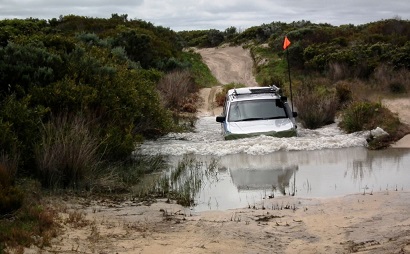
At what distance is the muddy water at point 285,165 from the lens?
39.0ft

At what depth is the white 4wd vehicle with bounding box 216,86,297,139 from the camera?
1658 centimetres

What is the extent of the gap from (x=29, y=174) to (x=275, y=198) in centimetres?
479

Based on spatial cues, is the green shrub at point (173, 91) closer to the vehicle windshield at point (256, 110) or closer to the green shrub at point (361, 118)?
the vehicle windshield at point (256, 110)

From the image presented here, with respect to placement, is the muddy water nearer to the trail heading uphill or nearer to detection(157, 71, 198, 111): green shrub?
detection(157, 71, 198, 111): green shrub

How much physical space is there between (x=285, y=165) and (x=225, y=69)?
3094cm

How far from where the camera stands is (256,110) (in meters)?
17.4

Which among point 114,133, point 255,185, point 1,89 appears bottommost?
point 255,185

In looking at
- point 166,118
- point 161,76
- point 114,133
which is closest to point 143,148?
point 166,118

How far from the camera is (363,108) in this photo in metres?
19.1

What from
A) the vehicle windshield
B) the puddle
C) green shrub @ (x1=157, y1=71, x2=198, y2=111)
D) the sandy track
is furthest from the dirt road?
the sandy track

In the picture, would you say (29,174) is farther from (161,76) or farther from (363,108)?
(161,76)

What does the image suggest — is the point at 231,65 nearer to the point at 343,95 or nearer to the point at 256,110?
the point at 343,95

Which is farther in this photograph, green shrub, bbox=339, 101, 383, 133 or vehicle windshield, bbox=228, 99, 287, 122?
green shrub, bbox=339, 101, 383, 133

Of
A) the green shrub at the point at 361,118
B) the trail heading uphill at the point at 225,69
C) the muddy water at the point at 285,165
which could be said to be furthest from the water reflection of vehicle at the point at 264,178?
the trail heading uphill at the point at 225,69
